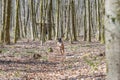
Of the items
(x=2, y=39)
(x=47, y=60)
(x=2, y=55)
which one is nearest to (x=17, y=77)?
(x=47, y=60)

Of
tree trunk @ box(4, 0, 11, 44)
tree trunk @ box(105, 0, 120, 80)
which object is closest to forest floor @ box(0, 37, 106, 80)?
tree trunk @ box(4, 0, 11, 44)

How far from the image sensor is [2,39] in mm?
29266

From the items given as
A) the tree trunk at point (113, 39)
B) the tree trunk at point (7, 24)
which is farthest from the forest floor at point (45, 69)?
the tree trunk at point (113, 39)

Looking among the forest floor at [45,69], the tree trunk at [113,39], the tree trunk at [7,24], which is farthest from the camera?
the tree trunk at [7,24]

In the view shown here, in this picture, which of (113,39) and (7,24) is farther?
(7,24)

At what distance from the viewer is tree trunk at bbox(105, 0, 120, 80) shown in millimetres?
3609

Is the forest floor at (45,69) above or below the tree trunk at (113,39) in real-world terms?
below

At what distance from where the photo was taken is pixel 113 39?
364 cm

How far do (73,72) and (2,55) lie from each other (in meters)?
7.36

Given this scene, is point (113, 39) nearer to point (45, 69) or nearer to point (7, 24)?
point (45, 69)

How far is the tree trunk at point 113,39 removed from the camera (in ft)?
11.8

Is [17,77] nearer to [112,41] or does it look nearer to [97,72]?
[97,72]

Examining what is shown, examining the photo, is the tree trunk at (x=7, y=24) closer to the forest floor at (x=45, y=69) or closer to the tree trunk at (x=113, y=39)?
the forest floor at (x=45, y=69)

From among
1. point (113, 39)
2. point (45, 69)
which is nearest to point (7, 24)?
point (45, 69)
